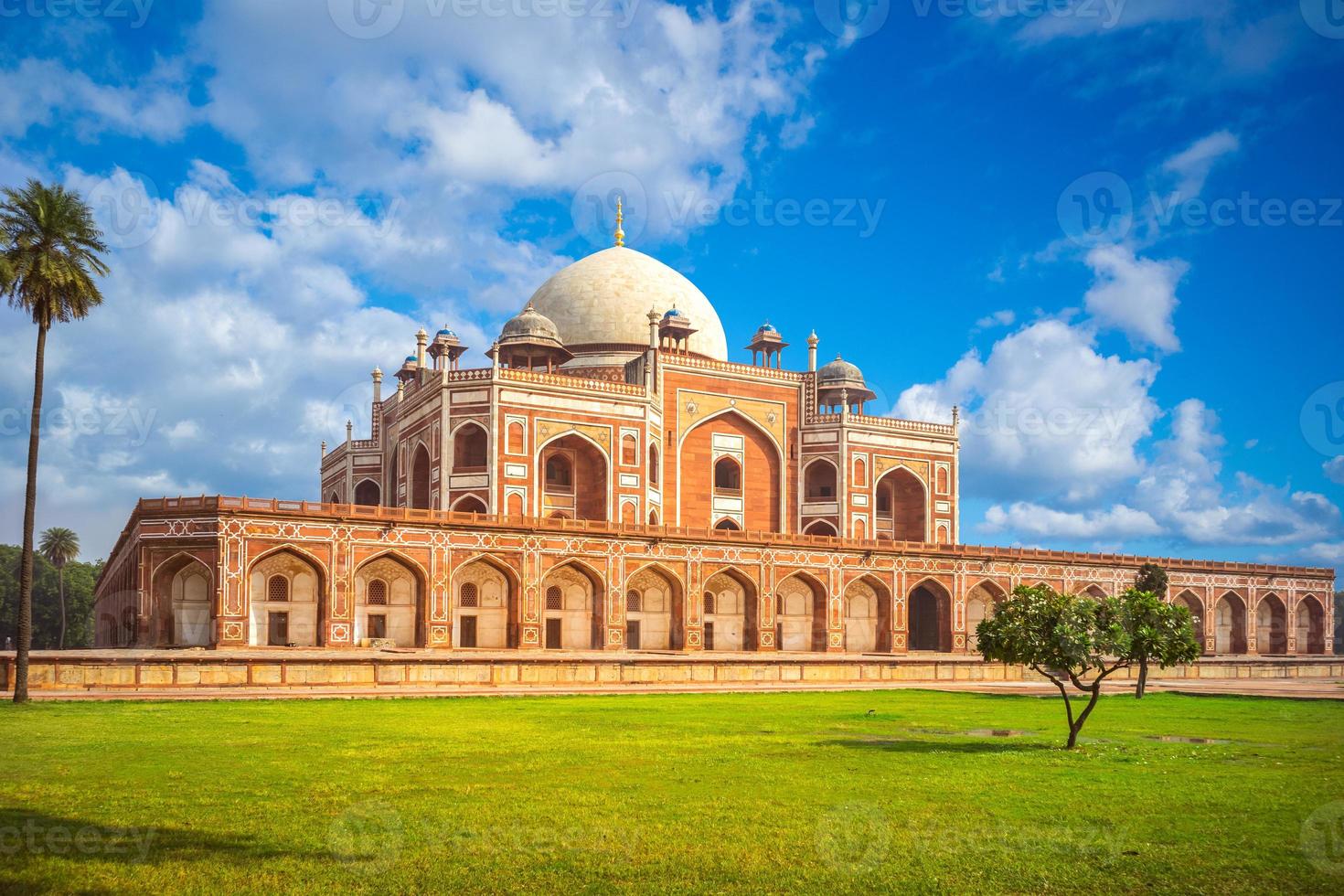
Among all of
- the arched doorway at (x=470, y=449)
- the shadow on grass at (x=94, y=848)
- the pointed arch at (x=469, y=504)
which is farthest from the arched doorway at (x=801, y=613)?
the shadow on grass at (x=94, y=848)

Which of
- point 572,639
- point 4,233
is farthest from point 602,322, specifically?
point 4,233

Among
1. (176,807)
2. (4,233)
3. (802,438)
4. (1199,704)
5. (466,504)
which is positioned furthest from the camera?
(802,438)

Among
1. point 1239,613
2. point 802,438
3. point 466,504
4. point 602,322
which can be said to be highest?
point 602,322

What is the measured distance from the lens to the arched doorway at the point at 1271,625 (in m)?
57.2

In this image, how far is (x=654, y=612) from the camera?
4125 cm

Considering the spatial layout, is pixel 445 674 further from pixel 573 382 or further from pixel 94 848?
pixel 573 382

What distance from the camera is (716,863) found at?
25.6ft

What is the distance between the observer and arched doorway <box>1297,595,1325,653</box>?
5916cm

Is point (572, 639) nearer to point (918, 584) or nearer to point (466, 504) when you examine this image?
point (466, 504)

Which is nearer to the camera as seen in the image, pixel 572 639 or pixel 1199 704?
pixel 1199 704

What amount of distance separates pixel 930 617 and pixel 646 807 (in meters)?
40.7

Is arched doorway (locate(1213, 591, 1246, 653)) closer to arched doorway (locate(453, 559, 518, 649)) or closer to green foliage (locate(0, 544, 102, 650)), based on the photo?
arched doorway (locate(453, 559, 518, 649))

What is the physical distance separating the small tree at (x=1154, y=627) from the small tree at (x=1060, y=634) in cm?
15

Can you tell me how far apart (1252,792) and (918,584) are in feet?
119
